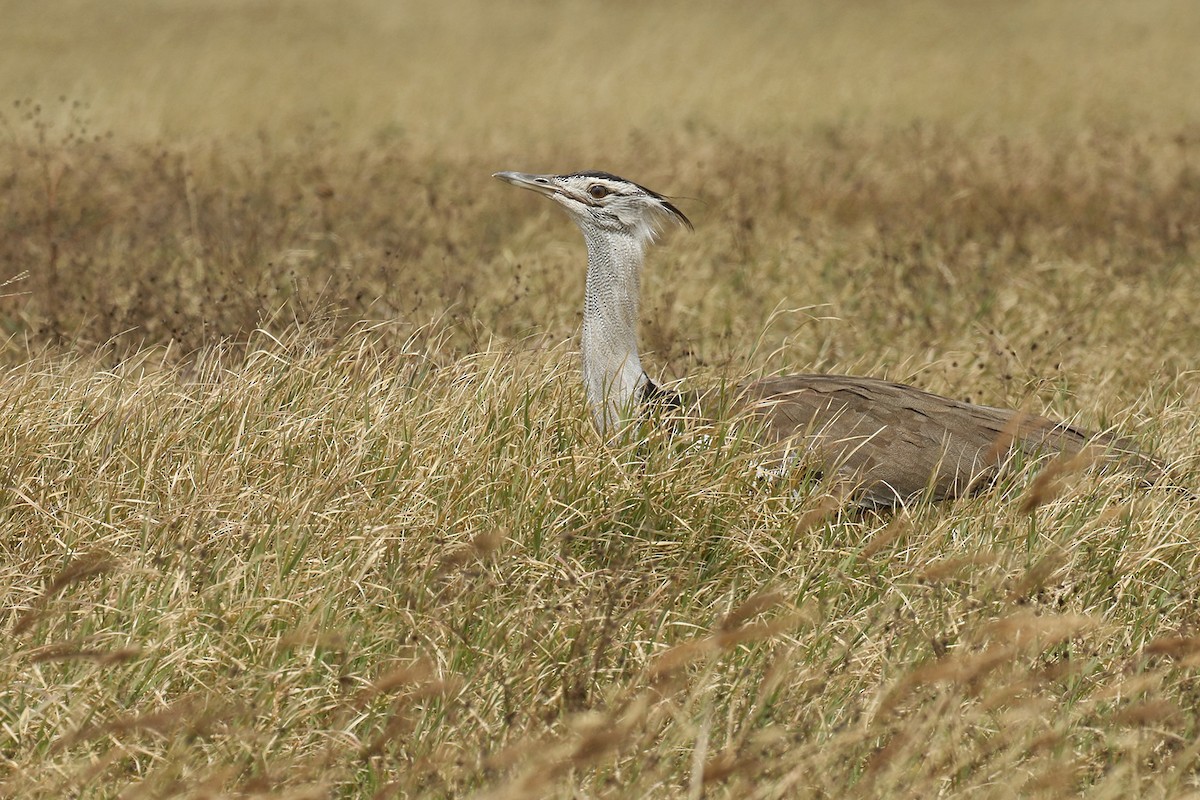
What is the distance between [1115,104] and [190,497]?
10393 millimetres

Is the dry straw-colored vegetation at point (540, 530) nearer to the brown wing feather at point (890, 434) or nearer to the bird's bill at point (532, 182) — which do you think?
the brown wing feather at point (890, 434)

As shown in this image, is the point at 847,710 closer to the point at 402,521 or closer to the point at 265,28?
the point at 402,521

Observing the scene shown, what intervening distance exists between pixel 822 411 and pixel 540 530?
106 cm

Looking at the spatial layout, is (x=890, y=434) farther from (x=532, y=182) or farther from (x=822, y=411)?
(x=532, y=182)

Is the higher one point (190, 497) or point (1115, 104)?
point (1115, 104)

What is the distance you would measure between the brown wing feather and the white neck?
359 millimetres

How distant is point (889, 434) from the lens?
13.0 feet

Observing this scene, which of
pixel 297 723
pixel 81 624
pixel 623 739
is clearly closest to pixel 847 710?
pixel 623 739

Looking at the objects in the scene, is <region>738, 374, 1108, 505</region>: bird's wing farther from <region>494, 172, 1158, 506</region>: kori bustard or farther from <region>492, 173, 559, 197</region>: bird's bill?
<region>492, 173, 559, 197</region>: bird's bill

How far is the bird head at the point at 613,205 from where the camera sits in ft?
13.8

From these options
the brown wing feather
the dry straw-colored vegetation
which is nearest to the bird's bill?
the dry straw-colored vegetation

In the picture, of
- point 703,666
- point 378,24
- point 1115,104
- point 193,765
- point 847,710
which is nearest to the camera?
point 193,765

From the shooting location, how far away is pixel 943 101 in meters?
12.1

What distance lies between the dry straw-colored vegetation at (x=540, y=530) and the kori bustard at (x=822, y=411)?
129 millimetres
